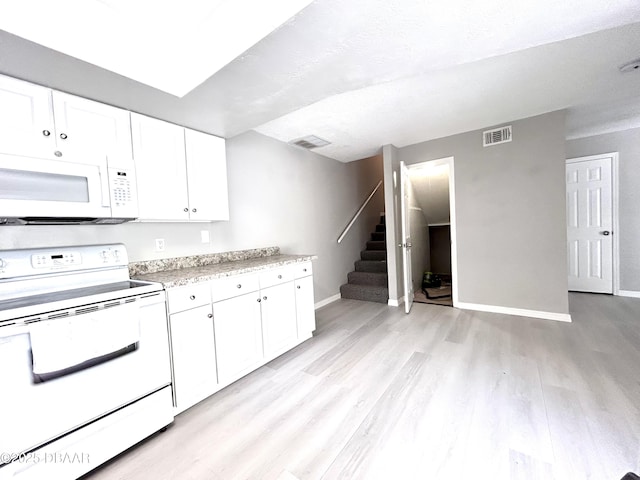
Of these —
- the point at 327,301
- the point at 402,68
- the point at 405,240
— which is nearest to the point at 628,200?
the point at 405,240

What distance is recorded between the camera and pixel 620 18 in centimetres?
138

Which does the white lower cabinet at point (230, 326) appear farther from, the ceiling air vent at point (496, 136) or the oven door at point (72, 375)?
the ceiling air vent at point (496, 136)

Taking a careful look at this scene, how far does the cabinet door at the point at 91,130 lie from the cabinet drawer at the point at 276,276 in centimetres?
131

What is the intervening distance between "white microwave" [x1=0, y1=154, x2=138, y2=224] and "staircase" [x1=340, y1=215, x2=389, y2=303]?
335 centimetres

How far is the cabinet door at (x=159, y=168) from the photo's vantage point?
1.85m

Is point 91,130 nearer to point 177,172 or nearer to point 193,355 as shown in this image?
point 177,172

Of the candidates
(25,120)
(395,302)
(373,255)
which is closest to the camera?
(25,120)

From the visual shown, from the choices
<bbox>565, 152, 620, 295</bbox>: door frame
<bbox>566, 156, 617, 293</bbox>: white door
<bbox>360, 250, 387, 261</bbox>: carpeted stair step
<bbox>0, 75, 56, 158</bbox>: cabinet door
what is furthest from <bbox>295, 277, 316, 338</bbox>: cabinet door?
<bbox>565, 152, 620, 295</bbox>: door frame

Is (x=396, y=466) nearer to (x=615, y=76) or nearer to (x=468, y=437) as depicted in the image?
(x=468, y=437)

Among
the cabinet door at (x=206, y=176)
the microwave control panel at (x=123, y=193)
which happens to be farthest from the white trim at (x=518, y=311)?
the microwave control panel at (x=123, y=193)

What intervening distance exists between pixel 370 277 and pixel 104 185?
3.75 meters

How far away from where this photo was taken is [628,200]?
3.79 m

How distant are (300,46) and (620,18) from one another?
5.70ft

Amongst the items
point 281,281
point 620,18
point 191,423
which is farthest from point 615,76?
point 191,423
